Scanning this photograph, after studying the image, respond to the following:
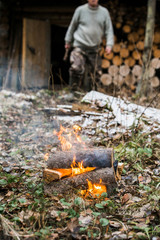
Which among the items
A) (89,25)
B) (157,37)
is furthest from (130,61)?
(89,25)

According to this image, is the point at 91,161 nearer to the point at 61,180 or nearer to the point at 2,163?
the point at 61,180

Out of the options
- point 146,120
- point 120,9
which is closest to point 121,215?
point 146,120

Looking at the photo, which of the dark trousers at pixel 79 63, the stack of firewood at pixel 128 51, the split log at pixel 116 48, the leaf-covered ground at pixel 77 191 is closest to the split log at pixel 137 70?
the stack of firewood at pixel 128 51

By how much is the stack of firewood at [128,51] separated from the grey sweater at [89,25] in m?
1.72

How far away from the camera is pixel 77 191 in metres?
2.36

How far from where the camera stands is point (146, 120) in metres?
3.75

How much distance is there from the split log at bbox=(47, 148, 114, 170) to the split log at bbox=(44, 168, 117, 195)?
9 centimetres

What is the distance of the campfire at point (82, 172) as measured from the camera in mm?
2363

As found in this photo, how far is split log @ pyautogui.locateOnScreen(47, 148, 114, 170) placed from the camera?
243 cm

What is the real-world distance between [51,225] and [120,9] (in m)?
6.99

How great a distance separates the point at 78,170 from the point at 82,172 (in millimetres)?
44

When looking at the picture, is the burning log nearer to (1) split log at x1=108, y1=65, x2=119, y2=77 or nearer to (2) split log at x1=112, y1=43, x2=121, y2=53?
(1) split log at x1=108, y1=65, x2=119, y2=77

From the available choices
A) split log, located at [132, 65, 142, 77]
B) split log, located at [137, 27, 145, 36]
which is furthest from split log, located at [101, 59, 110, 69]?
split log, located at [137, 27, 145, 36]

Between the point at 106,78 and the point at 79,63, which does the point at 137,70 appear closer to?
the point at 106,78
